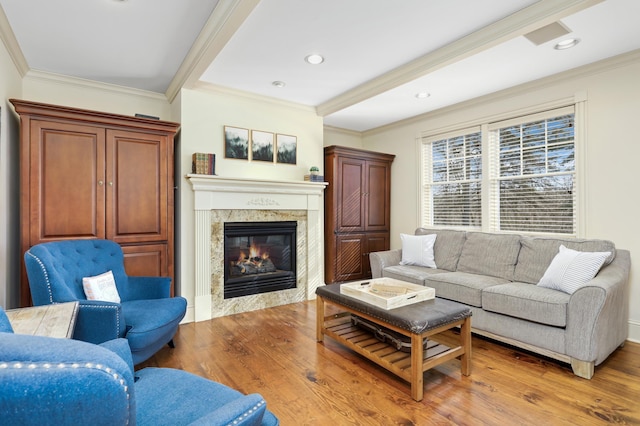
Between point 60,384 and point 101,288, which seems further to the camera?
point 101,288

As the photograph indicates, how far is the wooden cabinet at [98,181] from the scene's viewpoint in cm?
277

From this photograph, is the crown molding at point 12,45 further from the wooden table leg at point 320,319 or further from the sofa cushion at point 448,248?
the sofa cushion at point 448,248

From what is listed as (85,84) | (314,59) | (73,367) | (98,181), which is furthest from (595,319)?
(85,84)

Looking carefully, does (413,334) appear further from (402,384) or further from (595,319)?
(595,319)

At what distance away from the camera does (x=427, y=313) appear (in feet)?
7.16

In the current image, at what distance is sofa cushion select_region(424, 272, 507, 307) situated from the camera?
9.84 feet

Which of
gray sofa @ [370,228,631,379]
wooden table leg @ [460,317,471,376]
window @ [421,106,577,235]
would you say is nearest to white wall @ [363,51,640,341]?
window @ [421,106,577,235]

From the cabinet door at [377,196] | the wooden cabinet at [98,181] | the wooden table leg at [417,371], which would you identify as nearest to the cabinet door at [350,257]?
the cabinet door at [377,196]

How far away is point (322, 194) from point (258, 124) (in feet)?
4.22

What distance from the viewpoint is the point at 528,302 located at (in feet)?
8.48

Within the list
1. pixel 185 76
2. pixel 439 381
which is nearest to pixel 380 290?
pixel 439 381

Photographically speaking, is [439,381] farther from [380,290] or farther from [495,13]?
[495,13]

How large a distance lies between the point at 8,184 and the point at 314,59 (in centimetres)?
292

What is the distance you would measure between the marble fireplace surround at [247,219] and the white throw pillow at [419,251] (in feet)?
3.81
